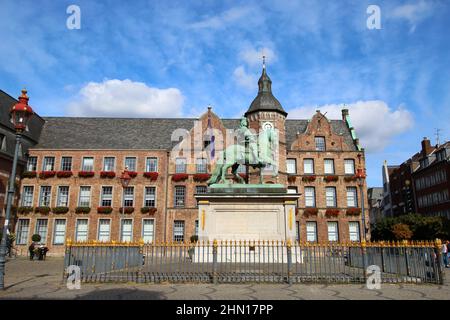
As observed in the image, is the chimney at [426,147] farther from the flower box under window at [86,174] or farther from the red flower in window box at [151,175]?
the flower box under window at [86,174]

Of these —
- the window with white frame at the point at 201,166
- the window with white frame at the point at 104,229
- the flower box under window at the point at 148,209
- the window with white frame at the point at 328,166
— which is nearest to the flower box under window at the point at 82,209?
the window with white frame at the point at 104,229

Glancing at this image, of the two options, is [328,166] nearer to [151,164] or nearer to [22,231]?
[151,164]

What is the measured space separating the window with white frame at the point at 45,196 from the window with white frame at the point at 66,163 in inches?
101

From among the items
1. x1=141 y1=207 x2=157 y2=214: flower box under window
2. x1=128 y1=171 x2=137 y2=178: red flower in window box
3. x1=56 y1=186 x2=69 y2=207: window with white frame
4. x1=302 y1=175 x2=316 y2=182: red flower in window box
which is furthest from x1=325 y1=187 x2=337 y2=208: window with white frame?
x1=56 y1=186 x2=69 y2=207: window with white frame

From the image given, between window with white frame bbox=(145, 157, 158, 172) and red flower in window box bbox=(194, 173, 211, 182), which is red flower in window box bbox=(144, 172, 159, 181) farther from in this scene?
red flower in window box bbox=(194, 173, 211, 182)

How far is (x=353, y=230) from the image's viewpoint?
3825cm

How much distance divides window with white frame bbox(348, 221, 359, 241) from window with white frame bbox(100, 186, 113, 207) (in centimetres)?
2645

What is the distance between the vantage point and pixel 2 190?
33.8m

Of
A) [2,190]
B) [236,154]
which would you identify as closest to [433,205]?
[236,154]

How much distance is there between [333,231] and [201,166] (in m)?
16.3

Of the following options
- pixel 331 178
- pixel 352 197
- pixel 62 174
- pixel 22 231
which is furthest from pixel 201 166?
pixel 22 231

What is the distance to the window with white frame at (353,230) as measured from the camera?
3803 cm

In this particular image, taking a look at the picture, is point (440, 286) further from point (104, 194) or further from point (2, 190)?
point (2, 190)

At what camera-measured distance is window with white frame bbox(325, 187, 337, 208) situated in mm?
39094
